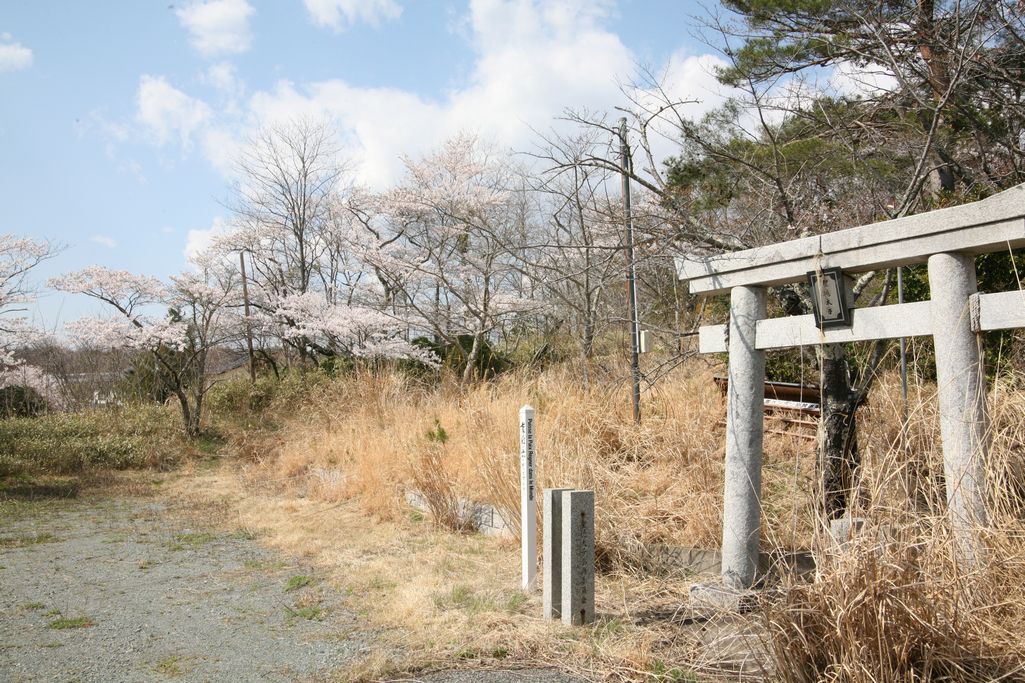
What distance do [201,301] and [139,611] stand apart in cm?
961

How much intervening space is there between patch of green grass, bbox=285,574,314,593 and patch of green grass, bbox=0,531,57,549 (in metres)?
2.84

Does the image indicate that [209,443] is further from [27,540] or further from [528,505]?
[528,505]

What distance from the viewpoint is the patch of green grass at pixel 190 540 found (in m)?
6.12

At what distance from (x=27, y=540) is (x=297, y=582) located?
315 cm

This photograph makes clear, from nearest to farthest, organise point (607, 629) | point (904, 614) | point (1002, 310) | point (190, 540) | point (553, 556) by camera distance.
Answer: point (904, 614), point (1002, 310), point (607, 629), point (553, 556), point (190, 540)

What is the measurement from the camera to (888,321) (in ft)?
10.3

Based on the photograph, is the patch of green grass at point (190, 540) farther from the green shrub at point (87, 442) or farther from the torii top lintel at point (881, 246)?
the torii top lintel at point (881, 246)

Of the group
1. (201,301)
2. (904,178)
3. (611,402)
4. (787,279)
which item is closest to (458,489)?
(611,402)

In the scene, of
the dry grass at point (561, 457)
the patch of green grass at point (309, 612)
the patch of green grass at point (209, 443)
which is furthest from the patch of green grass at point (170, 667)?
the patch of green grass at point (209, 443)

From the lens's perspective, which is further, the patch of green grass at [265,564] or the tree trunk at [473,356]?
the tree trunk at [473,356]

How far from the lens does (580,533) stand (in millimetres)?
3711

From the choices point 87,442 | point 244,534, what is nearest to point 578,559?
point 244,534

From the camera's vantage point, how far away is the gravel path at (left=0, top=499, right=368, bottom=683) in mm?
3445

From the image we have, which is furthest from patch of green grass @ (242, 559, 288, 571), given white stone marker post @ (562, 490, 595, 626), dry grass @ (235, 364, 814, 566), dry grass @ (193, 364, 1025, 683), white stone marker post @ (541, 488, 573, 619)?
white stone marker post @ (562, 490, 595, 626)
